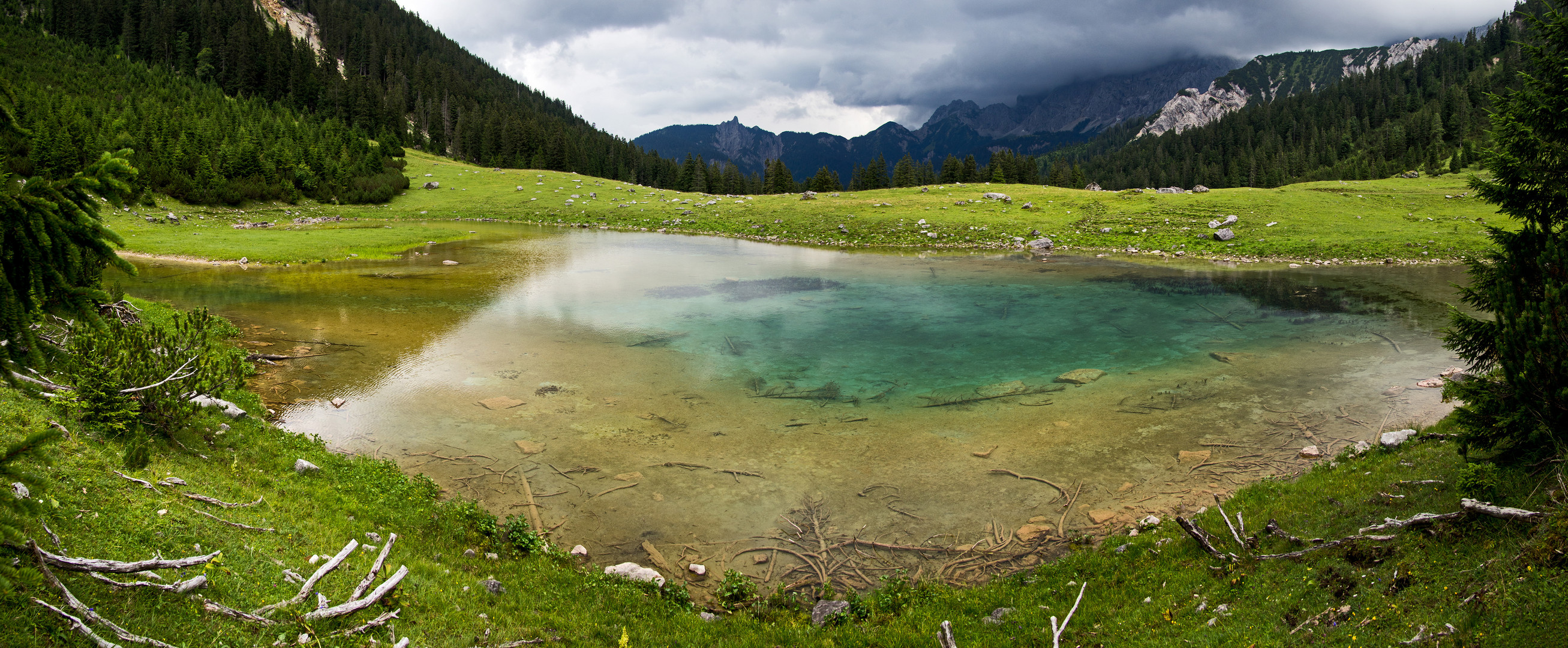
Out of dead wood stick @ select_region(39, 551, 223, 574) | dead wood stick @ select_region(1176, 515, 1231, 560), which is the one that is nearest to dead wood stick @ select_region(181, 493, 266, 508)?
dead wood stick @ select_region(39, 551, 223, 574)

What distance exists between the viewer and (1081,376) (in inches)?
749

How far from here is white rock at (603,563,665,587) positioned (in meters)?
9.45

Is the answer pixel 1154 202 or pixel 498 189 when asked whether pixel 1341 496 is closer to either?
pixel 1154 202

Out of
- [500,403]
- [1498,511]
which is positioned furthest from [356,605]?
[1498,511]

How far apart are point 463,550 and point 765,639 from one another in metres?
4.90

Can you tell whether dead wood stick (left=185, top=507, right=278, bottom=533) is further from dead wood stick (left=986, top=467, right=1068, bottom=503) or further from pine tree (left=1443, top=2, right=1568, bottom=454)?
pine tree (left=1443, top=2, right=1568, bottom=454)

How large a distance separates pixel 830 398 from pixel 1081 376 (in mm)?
7560

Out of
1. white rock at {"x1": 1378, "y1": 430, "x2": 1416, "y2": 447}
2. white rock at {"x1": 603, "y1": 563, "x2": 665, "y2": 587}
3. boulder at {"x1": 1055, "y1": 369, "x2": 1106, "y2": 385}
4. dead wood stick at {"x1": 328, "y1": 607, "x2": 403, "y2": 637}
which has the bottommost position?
white rock at {"x1": 603, "y1": 563, "x2": 665, "y2": 587}

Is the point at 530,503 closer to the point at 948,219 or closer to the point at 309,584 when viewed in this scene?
the point at 309,584

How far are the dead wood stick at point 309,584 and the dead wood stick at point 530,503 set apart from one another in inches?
119

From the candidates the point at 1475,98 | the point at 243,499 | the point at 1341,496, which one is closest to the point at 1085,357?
the point at 1341,496

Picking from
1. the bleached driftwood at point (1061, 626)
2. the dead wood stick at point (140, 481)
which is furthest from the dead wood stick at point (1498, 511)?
the dead wood stick at point (140, 481)

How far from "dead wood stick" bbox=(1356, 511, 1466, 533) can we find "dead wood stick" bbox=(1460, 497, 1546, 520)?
17 cm

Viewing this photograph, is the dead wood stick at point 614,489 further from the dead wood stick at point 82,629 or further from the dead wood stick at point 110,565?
the dead wood stick at point 82,629
